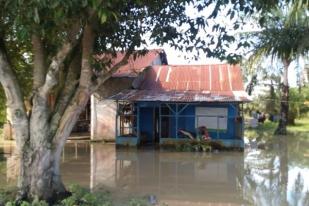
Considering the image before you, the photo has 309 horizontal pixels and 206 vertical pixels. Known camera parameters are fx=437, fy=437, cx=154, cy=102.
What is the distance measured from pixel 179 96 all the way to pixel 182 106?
43.7 inches

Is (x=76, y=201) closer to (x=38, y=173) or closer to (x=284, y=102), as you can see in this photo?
(x=38, y=173)

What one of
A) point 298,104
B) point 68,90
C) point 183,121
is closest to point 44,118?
point 68,90

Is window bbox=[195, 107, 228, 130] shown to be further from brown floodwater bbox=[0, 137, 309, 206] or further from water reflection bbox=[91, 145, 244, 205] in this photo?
water reflection bbox=[91, 145, 244, 205]

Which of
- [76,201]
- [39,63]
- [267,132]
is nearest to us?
[76,201]

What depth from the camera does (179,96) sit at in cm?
1888

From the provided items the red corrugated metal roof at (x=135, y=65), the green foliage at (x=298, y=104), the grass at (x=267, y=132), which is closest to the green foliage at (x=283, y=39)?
the grass at (x=267, y=132)

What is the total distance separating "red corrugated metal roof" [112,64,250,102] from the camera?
18453mm

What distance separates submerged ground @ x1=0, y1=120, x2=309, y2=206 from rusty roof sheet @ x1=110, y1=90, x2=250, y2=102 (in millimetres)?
2170

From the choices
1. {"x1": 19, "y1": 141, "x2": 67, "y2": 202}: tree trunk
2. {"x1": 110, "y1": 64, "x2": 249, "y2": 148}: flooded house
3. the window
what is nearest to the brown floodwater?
{"x1": 19, "y1": 141, "x2": 67, "y2": 202}: tree trunk

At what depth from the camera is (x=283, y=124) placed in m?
25.2

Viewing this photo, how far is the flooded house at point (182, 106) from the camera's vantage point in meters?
18.5

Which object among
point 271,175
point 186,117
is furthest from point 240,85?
point 271,175

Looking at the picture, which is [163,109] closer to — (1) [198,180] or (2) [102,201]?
(1) [198,180]

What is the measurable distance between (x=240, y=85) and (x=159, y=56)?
7.28 meters
